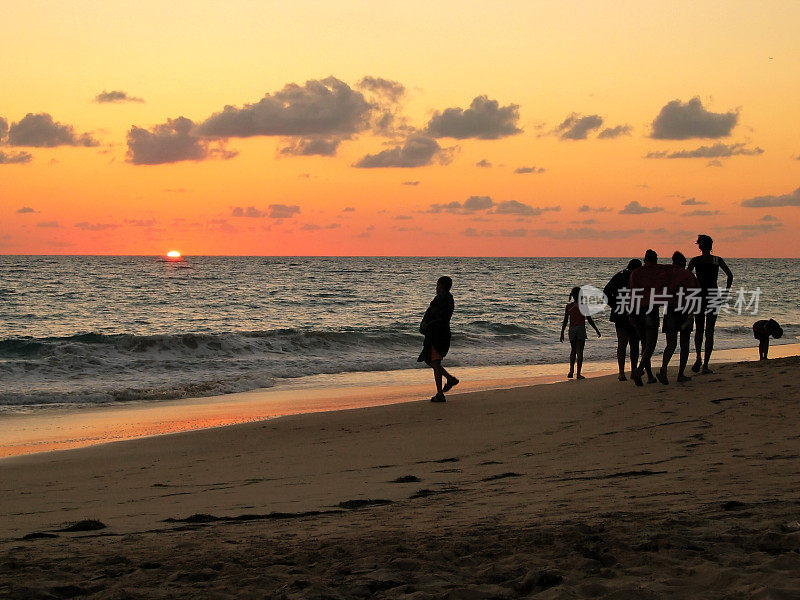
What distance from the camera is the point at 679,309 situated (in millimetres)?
10758

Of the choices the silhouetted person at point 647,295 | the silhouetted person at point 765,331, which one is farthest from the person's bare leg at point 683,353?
the silhouetted person at point 765,331

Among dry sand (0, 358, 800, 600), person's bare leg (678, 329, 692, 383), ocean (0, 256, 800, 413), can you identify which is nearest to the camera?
dry sand (0, 358, 800, 600)

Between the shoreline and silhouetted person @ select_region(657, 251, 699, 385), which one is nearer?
silhouetted person @ select_region(657, 251, 699, 385)

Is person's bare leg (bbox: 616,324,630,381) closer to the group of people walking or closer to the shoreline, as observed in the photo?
the group of people walking

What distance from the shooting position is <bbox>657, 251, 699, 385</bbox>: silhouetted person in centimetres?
1047

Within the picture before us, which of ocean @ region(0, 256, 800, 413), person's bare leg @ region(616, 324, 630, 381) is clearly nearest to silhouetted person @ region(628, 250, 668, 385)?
person's bare leg @ region(616, 324, 630, 381)

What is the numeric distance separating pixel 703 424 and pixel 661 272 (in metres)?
3.06

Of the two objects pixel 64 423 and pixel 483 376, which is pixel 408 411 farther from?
pixel 483 376

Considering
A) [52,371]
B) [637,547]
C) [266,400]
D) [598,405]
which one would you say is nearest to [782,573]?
[637,547]

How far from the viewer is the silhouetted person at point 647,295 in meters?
10.5

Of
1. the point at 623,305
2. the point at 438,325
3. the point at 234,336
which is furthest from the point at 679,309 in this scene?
the point at 234,336

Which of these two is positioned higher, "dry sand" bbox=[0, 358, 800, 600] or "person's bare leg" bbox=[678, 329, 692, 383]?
"person's bare leg" bbox=[678, 329, 692, 383]

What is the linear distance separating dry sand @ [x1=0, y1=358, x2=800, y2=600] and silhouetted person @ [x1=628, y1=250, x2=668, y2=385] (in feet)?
4.71

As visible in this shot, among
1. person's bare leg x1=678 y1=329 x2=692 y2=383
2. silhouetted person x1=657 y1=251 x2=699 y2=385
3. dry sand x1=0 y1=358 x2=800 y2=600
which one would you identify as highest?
silhouetted person x1=657 y1=251 x2=699 y2=385
